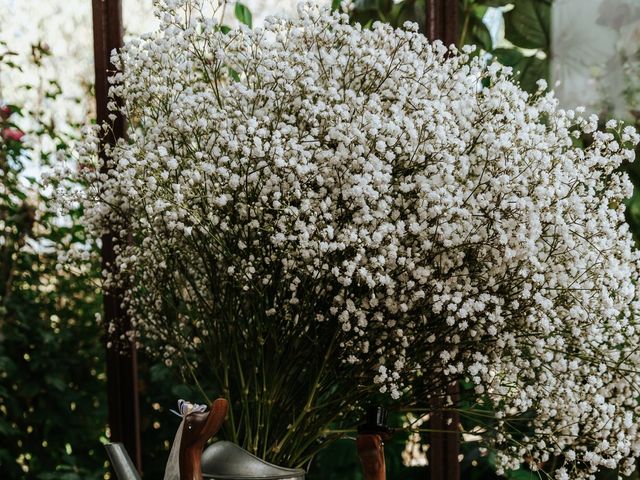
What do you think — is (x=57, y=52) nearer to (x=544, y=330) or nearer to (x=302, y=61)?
(x=302, y=61)

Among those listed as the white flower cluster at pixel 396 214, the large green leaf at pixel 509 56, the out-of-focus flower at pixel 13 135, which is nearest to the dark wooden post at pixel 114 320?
the out-of-focus flower at pixel 13 135

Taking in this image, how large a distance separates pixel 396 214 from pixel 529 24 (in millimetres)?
822

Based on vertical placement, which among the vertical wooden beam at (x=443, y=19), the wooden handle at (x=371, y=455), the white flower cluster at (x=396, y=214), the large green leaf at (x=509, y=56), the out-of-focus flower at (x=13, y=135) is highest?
the vertical wooden beam at (x=443, y=19)

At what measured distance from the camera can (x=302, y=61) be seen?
4.44 ft

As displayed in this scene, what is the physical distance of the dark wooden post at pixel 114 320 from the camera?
2.22m

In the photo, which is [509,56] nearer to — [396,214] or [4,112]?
[396,214]

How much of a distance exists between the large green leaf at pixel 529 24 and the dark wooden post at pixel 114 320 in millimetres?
982

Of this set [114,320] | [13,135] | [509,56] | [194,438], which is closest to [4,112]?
[13,135]

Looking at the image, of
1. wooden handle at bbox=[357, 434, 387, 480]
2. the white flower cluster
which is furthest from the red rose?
wooden handle at bbox=[357, 434, 387, 480]

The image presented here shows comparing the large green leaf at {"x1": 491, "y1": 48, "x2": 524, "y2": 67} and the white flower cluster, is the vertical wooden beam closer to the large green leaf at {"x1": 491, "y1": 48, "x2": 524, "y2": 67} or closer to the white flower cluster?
the large green leaf at {"x1": 491, "y1": 48, "x2": 524, "y2": 67}

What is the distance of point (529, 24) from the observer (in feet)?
6.23

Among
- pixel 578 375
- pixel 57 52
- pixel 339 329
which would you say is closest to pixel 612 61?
pixel 578 375

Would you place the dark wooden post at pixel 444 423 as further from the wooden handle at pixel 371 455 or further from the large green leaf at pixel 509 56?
the wooden handle at pixel 371 455

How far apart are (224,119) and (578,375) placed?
691mm
